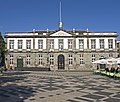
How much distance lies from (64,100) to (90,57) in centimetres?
4173

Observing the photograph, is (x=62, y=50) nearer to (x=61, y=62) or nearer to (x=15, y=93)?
(x=61, y=62)

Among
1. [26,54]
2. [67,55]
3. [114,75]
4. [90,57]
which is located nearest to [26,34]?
[26,54]

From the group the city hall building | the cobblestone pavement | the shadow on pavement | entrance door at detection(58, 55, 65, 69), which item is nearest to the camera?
the cobblestone pavement

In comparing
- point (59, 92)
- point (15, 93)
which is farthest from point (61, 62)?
point (15, 93)

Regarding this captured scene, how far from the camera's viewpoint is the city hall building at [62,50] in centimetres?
5175

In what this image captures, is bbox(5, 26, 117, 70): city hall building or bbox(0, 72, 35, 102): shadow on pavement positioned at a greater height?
bbox(5, 26, 117, 70): city hall building

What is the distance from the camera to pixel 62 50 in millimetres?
52031

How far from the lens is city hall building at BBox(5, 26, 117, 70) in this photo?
170ft

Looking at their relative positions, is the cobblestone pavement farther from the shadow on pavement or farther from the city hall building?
the city hall building

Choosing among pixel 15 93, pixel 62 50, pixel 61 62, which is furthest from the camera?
pixel 61 62

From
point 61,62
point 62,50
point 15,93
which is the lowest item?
point 15,93

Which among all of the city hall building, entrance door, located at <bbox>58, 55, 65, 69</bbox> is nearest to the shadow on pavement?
the city hall building

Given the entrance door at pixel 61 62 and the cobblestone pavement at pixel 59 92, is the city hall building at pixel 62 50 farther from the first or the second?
the cobblestone pavement at pixel 59 92

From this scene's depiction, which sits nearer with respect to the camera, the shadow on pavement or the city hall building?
the shadow on pavement
